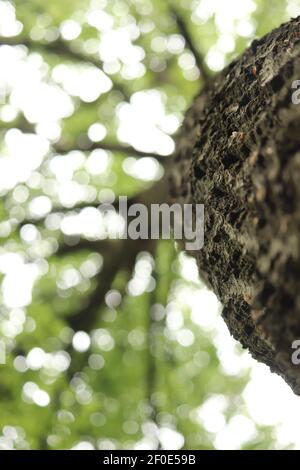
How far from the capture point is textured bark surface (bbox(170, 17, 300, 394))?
110 cm

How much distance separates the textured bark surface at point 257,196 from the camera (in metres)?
1.10

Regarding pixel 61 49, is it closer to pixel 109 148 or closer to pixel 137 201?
pixel 109 148

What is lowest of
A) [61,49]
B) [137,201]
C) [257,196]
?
[137,201]

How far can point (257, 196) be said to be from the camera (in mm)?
1222

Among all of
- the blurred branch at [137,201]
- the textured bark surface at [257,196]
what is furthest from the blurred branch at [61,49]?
the textured bark surface at [257,196]

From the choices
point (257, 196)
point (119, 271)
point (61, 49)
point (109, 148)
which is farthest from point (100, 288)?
point (257, 196)

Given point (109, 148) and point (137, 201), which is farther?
point (109, 148)

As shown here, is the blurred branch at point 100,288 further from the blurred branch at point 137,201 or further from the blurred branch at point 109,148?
the blurred branch at point 109,148

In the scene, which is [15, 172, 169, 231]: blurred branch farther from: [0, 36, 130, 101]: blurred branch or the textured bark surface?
the textured bark surface

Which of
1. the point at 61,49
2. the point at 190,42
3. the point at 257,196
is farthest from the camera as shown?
the point at 61,49

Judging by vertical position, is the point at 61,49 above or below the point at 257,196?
below

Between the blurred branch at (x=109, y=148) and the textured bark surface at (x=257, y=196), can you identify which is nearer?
the textured bark surface at (x=257, y=196)

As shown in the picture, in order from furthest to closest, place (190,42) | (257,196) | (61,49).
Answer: (61,49) → (190,42) → (257,196)

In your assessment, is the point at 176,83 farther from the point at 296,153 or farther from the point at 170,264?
the point at 296,153
